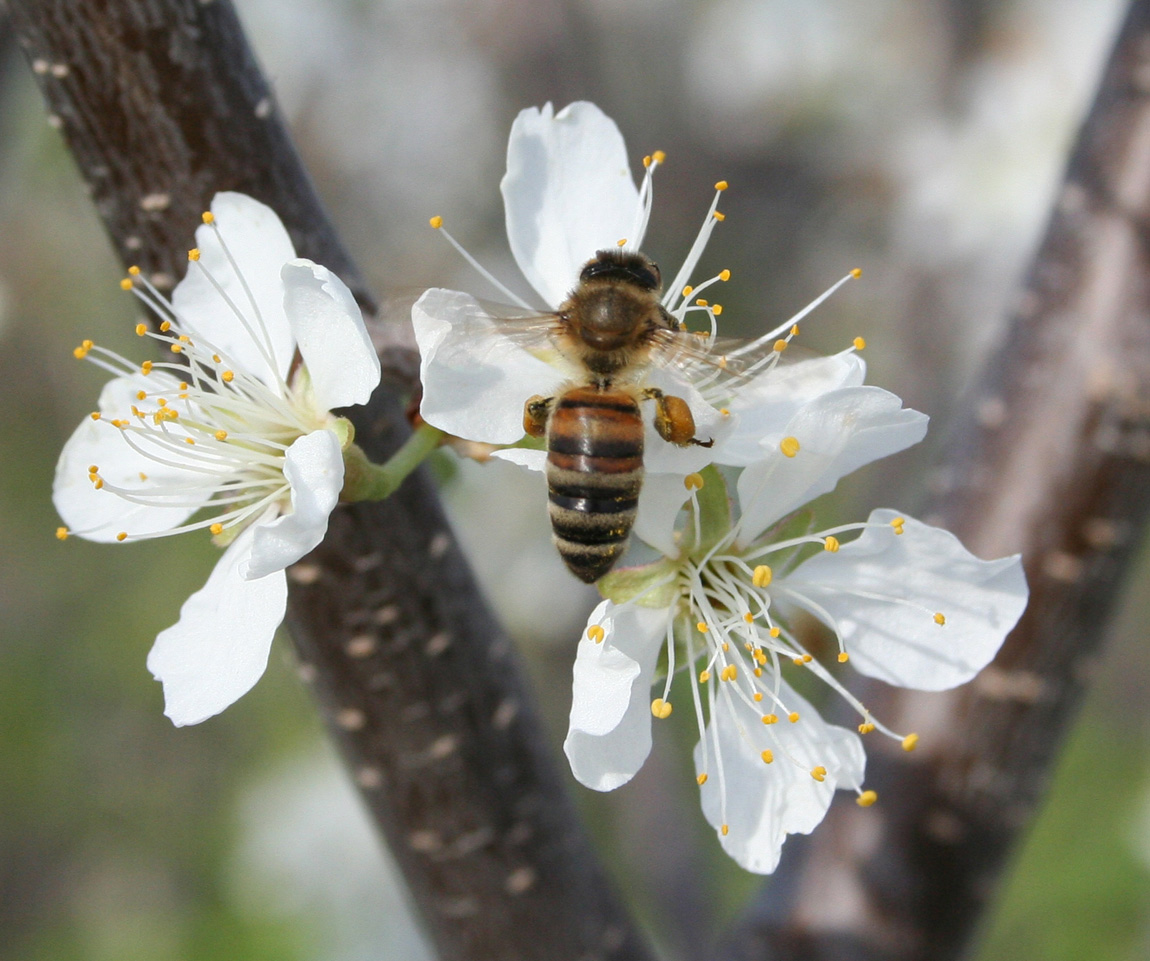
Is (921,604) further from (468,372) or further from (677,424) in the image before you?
(468,372)

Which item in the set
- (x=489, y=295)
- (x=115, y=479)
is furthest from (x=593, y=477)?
(x=489, y=295)

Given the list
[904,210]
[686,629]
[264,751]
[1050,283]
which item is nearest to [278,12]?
[904,210]

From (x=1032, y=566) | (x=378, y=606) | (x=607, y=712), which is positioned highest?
(x=378, y=606)

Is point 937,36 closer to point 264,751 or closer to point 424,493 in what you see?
point 264,751

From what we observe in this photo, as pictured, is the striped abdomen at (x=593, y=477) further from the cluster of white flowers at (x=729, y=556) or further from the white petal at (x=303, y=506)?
the white petal at (x=303, y=506)

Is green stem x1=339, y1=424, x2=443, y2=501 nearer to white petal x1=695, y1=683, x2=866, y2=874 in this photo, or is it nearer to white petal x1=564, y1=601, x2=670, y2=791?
white petal x1=564, y1=601, x2=670, y2=791

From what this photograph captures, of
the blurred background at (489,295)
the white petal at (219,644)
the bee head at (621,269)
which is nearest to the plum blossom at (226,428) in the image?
the white petal at (219,644)

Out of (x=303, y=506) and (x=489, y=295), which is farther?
(x=489, y=295)
